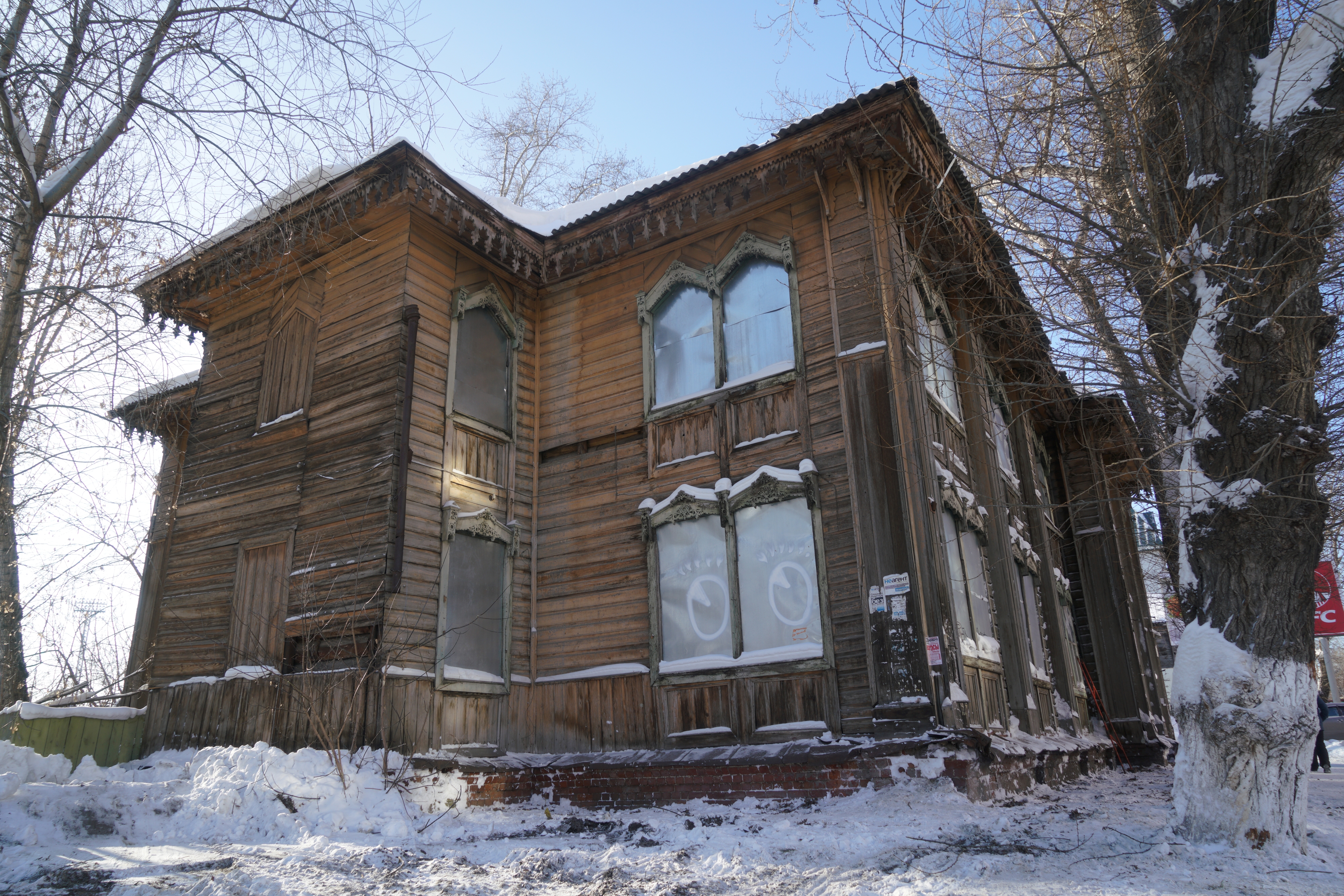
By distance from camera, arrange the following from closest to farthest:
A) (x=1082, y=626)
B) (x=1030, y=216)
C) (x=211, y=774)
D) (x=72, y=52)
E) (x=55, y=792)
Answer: (x=72, y=52)
(x=55, y=792)
(x=1030, y=216)
(x=211, y=774)
(x=1082, y=626)

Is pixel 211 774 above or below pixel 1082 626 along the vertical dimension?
below

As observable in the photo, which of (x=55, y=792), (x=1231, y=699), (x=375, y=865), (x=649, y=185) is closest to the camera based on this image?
(x=1231, y=699)

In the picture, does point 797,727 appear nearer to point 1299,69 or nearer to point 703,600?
point 703,600

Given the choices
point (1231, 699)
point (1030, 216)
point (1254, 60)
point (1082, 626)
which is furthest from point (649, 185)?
point (1082, 626)

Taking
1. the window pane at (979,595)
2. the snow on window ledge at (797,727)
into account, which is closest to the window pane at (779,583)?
the snow on window ledge at (797,727)

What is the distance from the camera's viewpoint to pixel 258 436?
40.3 feet

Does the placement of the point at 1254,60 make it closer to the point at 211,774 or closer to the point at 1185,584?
the point at 1185,584

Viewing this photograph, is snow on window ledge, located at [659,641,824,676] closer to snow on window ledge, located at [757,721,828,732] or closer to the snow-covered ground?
snow on window ledge, located at [757,721,828,732]

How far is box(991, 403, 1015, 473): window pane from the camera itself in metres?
15.8

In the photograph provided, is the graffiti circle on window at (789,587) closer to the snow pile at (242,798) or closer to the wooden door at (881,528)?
the wooden door at (881,528)

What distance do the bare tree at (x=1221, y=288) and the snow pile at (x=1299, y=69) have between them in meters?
0.01

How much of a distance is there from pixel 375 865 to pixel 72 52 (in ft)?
19.7

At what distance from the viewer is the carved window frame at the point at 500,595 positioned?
34.0 ft

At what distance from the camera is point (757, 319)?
11.5 meters
